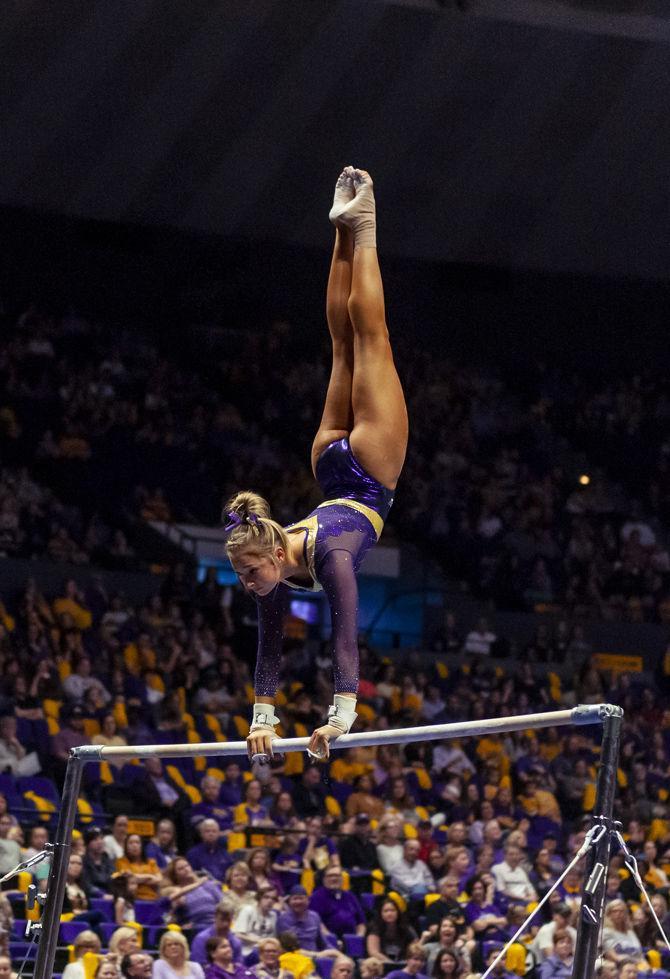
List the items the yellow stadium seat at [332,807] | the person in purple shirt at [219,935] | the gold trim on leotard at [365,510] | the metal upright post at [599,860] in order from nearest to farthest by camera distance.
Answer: the metal upright post at [599,860] → the gold trim on leotard at [365,510] → the person in purple shirt at [219,935] → the yellow stadium seat at [332,807]

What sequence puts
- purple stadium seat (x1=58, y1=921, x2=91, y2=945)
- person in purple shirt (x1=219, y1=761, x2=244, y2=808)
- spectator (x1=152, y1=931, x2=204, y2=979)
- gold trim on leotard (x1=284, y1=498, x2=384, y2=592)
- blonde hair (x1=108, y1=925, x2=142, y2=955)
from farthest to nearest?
person in purple shirt (x1=219, y1=761, x2=244, y2=808)
purple stadium seat (x1=58, y1=921, x2=91, y2=945)
blonde hair (x1=108, y1=925, x2=142, y2=955)
spectator (x1=152, y1=931, x2=204, y2=979)
gold trim on leotard (x1=284, y1=498, x2=384, y2=592)

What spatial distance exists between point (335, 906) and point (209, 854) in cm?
87

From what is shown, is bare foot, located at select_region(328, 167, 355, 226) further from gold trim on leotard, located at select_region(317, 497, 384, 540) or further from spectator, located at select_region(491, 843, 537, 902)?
spectator, located at select_region(491, 843, 537, 902)

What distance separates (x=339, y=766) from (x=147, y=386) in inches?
241

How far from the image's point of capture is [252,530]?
483 centimetres

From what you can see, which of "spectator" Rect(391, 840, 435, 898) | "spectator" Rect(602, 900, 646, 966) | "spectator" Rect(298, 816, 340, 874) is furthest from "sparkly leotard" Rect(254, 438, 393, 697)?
"spectator" Rect(391, 840, 435, 898)

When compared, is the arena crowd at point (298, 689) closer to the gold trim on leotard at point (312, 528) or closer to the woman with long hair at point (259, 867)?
the woman with long hair at point (259, 867)

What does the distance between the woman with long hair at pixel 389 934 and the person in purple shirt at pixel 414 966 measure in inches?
22.1

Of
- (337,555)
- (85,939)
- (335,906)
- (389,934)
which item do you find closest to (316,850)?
(335,906)

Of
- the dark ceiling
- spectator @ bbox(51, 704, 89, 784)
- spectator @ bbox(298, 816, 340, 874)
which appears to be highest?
the dark ceiling

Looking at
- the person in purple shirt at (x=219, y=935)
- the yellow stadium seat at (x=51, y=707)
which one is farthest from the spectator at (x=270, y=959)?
the yellow stadium seat at (x=51, y=707)

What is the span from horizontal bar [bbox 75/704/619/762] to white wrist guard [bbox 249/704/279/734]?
0.08 metres

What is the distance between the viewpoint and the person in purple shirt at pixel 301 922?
827cm

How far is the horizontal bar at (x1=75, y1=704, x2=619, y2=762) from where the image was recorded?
4398 mm
